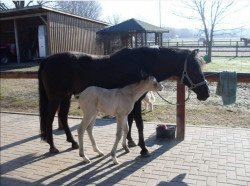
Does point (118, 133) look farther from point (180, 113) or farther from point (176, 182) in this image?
point (180, 113)

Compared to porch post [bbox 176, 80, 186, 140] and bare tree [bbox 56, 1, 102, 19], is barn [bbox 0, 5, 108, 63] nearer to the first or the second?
porch post [bbox 176, 80, 186, 140]

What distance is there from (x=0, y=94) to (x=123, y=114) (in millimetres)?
8072

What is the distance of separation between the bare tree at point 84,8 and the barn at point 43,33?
18258 mm

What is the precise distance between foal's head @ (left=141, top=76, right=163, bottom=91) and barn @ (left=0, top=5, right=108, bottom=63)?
16779 mm

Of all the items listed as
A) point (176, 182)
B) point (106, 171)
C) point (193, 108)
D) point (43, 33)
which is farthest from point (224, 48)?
point (176, 182)

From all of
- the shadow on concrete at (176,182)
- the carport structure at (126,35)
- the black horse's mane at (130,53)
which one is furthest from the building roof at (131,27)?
the shadow on concrete at (176,182)

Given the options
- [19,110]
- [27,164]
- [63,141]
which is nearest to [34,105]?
[19,110]

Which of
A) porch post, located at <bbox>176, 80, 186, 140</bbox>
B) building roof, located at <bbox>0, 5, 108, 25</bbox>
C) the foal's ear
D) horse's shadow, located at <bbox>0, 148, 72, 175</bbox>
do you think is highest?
building roof, located at <bbox>0, 5, 108, 25</bbox>

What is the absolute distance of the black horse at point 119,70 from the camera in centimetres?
486

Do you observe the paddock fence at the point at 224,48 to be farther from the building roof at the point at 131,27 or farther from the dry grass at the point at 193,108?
the dry grass at the point at 193,108

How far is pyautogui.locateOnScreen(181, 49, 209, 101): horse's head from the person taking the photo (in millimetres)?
4879

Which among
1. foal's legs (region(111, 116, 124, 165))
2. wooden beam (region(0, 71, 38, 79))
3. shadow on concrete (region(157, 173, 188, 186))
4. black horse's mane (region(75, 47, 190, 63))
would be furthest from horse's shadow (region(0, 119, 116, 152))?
shadow on concrete (region(157, 173, 188, 186))

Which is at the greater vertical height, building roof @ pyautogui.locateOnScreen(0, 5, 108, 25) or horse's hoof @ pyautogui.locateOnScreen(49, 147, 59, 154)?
building roof @ pyautogui.locateOnScreen(0, 5, 108, 25)

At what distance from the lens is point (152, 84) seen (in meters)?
4.59
